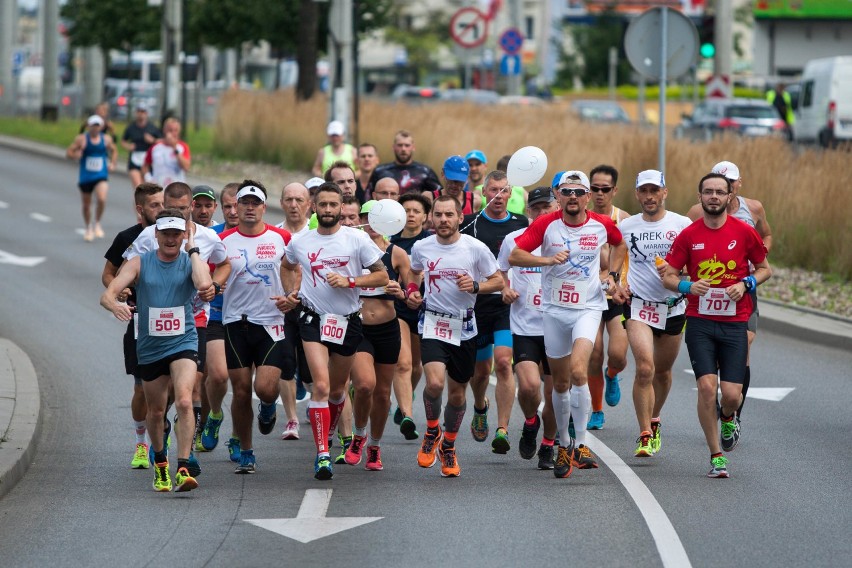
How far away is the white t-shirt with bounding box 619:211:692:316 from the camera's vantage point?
11859mm

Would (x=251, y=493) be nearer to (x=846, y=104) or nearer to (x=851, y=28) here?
(x=846, y=104)

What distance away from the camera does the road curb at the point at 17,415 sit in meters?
10.8

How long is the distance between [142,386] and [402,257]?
2.03 meters

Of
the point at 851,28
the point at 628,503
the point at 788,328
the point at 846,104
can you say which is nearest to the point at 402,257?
the point at 628,503

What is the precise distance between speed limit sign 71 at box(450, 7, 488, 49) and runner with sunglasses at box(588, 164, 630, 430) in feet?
56.0

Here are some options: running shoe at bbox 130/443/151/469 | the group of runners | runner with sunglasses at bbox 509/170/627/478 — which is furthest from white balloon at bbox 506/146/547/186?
running shoe at bbox 130/443/151/469

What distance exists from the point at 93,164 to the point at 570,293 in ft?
48.4

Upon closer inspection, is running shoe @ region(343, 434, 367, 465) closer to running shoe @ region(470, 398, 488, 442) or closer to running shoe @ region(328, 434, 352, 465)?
running shoe @ region(328, 434, 352, 465)

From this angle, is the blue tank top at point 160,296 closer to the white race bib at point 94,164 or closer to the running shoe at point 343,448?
the running shoe at point 343,448

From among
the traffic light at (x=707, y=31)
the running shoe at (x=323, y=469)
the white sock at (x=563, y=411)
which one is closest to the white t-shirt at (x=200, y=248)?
the running shoe at (x=323, y=469)

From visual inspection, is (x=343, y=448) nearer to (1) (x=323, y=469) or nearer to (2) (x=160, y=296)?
(1) (x=323, y=469)

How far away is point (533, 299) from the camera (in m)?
11.7

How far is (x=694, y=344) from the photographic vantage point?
36.4 ft

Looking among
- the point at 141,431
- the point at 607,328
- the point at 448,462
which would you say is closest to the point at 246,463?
the point at 141,431
